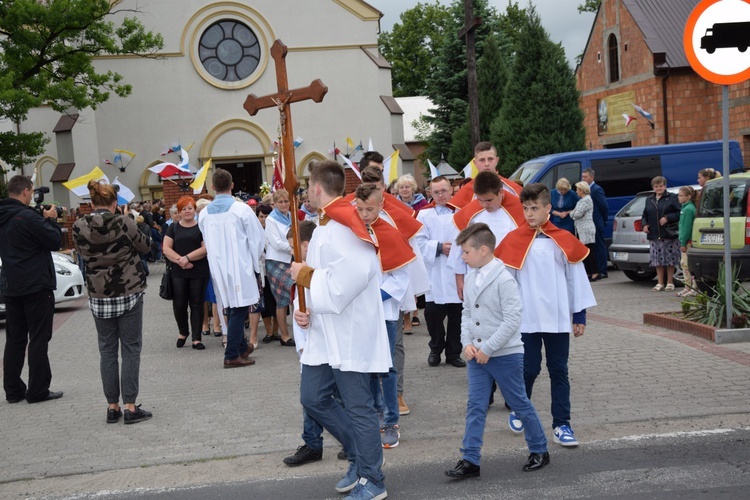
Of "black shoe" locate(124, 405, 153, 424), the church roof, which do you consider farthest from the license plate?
the church roof

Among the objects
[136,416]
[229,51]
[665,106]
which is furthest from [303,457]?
[665,106]

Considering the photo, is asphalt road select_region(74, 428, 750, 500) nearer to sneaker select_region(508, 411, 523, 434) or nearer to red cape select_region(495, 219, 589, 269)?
sneaker select_region(508, 411, 523, 434)

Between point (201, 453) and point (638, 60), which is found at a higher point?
point (638, 60)

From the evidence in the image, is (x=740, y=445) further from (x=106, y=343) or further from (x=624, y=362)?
(x=106, y=343)

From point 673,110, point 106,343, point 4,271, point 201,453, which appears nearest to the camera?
point 201,453

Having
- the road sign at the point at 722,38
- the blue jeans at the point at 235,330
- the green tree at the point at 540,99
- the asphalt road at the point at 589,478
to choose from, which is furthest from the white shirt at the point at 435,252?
the green tree at the point at 540,99

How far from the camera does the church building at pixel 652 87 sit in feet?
115

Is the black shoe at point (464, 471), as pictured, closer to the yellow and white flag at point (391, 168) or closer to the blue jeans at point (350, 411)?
the blue jeans at point (350, 411)

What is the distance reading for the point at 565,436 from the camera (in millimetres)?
6133

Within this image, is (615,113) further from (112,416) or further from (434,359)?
(112,416)

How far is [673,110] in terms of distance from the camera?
116ft

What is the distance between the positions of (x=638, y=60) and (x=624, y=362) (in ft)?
99.9

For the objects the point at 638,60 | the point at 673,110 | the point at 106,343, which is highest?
the point at 638,60

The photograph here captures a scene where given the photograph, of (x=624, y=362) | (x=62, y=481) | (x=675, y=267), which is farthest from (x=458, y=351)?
(x=675, y=267)
